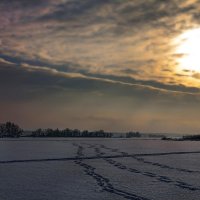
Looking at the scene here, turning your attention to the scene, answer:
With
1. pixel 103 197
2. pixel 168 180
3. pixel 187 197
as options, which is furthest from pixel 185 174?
pixel 103 197

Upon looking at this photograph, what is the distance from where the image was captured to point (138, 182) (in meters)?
14.5

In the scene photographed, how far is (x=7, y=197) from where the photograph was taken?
435 inches

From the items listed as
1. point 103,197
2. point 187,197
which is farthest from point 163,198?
point 103,197

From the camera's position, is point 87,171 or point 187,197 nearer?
point 187,197

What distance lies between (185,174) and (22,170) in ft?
28.6

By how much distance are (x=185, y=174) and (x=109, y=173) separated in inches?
158

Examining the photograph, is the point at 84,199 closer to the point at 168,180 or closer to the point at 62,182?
the point at 62,182

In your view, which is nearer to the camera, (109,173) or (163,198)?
(163,198)

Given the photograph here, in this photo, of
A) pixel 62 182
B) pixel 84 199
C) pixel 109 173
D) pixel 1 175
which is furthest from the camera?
pixel 109 173

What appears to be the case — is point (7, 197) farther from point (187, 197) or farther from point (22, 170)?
point (22, 170)

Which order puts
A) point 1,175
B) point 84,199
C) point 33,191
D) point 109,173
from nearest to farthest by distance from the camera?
point 84,199, point 33,191, point 1,175, point 109,173

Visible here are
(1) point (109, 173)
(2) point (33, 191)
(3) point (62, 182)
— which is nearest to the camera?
(2) point (33, 191)

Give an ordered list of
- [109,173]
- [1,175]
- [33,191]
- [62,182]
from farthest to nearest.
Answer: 1. [109,173]
2. [1,175]
3. [62,182]
4. [33,191]

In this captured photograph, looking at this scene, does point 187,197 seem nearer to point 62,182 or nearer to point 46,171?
point 62,182
